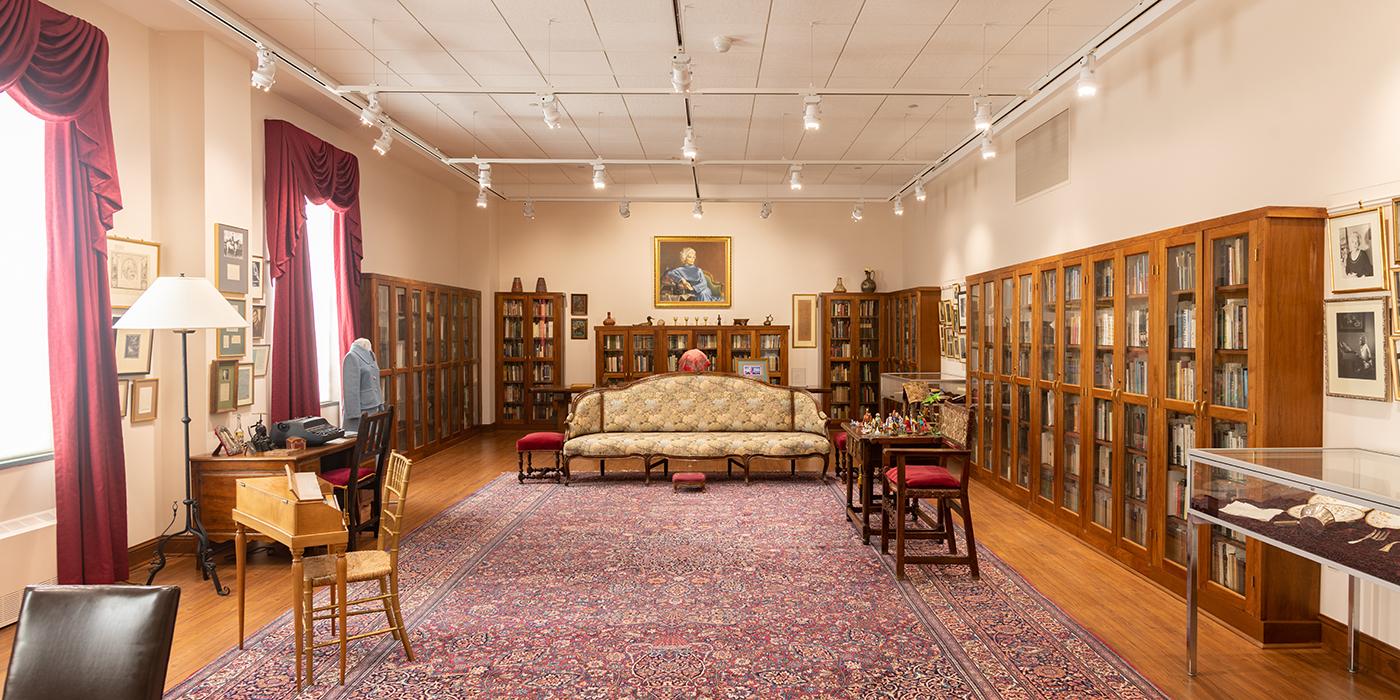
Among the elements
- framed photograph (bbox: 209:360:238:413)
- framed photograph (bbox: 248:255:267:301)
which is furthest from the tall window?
framed photograph (bbox: 209:360:238:413)

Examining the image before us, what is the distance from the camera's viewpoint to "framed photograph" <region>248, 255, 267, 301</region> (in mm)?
6205

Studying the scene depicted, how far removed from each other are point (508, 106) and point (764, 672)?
21.0ft

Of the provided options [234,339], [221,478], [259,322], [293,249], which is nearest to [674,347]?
[293,249]

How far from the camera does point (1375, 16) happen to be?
371cm

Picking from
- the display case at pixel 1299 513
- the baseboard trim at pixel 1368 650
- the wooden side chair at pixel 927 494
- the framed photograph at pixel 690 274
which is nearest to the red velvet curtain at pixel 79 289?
the wooden side chair at pixel 927 494

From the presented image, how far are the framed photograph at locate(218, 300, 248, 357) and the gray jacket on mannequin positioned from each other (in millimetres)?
1160

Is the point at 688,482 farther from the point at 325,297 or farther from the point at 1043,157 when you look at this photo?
the point at 1043,157

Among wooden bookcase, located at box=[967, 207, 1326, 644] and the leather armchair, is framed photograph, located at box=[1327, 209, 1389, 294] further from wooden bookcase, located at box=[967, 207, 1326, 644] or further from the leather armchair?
the leather armchair

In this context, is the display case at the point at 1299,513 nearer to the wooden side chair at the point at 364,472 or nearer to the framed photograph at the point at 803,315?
the wooden side chair at the point at 364,472

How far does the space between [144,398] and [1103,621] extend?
6.49 meters

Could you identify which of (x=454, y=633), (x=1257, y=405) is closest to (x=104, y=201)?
(x=454, y=633)

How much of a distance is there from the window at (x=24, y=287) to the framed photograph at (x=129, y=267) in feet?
1.15

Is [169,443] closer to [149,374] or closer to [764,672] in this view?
[149,374]

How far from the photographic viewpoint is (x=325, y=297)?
26.9 ft
